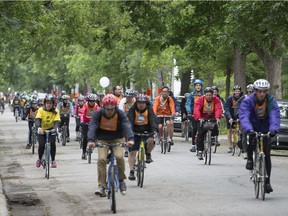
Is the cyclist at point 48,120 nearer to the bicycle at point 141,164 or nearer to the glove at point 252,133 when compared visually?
the bicycle at point 141,164

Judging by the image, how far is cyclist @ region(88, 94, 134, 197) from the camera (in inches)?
472

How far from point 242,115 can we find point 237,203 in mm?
1350

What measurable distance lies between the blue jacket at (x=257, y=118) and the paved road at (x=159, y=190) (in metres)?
1.09

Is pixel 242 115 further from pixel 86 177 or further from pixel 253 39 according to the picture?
pixel 253 39

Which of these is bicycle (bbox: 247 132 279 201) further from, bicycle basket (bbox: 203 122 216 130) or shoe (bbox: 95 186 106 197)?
bicycle basket (bbox: 203 122 216 130)

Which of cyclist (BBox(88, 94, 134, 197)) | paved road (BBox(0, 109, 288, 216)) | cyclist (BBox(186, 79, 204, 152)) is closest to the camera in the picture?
paved road (BBox(0, 109, 288, 216))

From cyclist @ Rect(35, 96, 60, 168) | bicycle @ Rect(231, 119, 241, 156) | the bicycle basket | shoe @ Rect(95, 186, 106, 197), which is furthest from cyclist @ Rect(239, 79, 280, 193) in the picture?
bicycle @ Rect(231, 119, 241, 156)

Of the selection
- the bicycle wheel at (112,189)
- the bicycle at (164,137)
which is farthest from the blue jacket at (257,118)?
the bicycle at (164,137)

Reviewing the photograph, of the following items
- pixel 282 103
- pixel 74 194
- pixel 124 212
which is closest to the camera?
pixel 124 212

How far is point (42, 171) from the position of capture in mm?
18641

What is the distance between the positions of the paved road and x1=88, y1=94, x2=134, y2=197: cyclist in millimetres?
455

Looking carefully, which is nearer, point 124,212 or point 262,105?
point 124,212

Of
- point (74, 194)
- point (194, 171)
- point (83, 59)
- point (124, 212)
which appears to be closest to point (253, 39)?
point (194, 171)

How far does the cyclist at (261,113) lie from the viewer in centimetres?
1234
